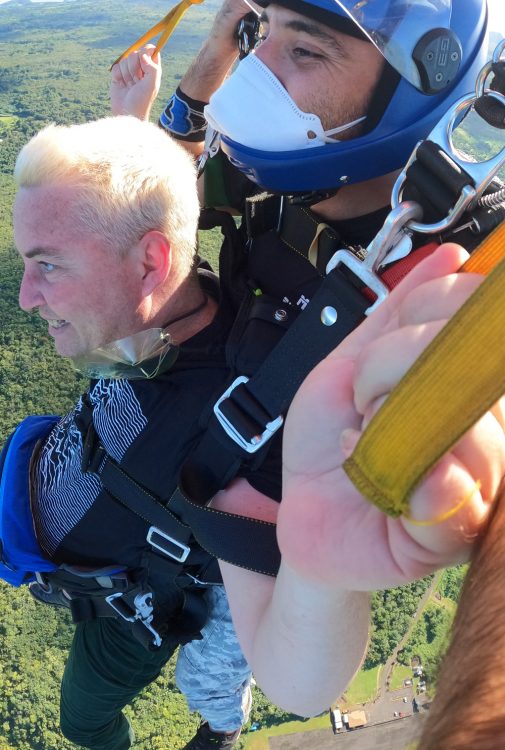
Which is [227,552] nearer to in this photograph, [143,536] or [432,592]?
[143,536]

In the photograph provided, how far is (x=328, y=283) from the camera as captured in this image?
1.01 m

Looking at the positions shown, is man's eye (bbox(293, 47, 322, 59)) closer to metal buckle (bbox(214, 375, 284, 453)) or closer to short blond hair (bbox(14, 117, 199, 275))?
short blond hair (bbox(14, 117, 199, 275))

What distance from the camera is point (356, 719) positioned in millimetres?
15555

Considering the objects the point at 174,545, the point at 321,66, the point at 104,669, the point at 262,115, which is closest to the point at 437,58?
the point at 321,66

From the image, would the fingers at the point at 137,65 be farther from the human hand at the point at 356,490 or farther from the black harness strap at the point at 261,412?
the human hand at the point at 356,490

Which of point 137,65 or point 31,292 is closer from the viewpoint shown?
point 31,292

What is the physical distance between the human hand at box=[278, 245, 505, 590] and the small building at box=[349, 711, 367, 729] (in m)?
17.9

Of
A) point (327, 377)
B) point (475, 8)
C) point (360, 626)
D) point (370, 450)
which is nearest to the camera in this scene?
point (370, 450)

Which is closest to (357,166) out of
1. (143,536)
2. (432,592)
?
(143,536)

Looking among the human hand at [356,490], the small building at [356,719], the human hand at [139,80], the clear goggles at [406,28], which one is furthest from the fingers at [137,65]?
the small building at [356,719]

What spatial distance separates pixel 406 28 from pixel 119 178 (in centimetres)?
72

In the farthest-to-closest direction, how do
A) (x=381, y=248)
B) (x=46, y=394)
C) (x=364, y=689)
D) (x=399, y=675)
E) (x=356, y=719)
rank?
(x=46, y=394) < (x=399, y=675) < (x=364, y=689) < (x=356, y=719) < (x=381, y=248)

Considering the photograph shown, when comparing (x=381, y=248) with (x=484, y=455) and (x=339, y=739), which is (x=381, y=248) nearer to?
(x=484, y=455)

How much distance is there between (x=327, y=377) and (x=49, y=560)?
143 cm
